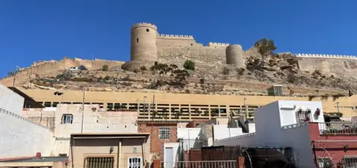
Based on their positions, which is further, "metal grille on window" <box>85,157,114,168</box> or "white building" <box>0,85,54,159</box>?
"metal grille on window" <box>85,157,114,168</box>

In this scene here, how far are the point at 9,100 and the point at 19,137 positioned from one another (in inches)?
98.1

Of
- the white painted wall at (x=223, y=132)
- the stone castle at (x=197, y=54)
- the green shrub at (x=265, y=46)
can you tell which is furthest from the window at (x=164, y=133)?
the green shrub at (x=265, y=46)

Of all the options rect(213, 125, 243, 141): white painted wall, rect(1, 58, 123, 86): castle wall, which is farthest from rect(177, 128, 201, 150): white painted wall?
rect(1, 58, 123, 86): castle wall

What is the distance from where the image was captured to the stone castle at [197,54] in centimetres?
5747

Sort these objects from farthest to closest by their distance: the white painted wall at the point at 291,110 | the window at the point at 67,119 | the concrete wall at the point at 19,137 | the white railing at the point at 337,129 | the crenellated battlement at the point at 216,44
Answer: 1. the crenellated battlement at the point at 216,44
2. the window at the point at 67,119
3. the white painted wall at the point at 291,110
4. the white railing at the point at 337,129
5. the concrete wall at the point at 19,137

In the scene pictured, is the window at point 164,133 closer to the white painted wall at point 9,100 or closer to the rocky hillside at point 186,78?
the white painted wall at point 9,100

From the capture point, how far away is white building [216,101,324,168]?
14250 mm

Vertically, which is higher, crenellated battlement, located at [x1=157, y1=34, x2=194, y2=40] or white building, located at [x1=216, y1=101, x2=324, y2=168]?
crenellated battlement, located at [x1=157, y1=34, x2=194, y2=40]

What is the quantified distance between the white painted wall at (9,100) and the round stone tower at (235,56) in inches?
1981

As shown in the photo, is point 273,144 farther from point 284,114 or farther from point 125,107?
point 125,107

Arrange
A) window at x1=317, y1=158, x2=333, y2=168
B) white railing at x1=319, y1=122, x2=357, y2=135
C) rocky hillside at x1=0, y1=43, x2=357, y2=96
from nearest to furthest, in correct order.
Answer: window at x1=317, y1=158, x2=333, y2=168 < white railing at x1=319, y1=122, x2=357, y2=135 < rocky hillside at x1=0, y1=43, x2=357, y2=96

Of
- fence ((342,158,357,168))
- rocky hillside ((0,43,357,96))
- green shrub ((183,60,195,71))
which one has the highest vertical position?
green shrub ((183,60,195,71))

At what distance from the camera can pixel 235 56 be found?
63.8 m

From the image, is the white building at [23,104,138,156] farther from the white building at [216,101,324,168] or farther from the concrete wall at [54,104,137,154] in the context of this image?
the white building at [216,101,324,168]
